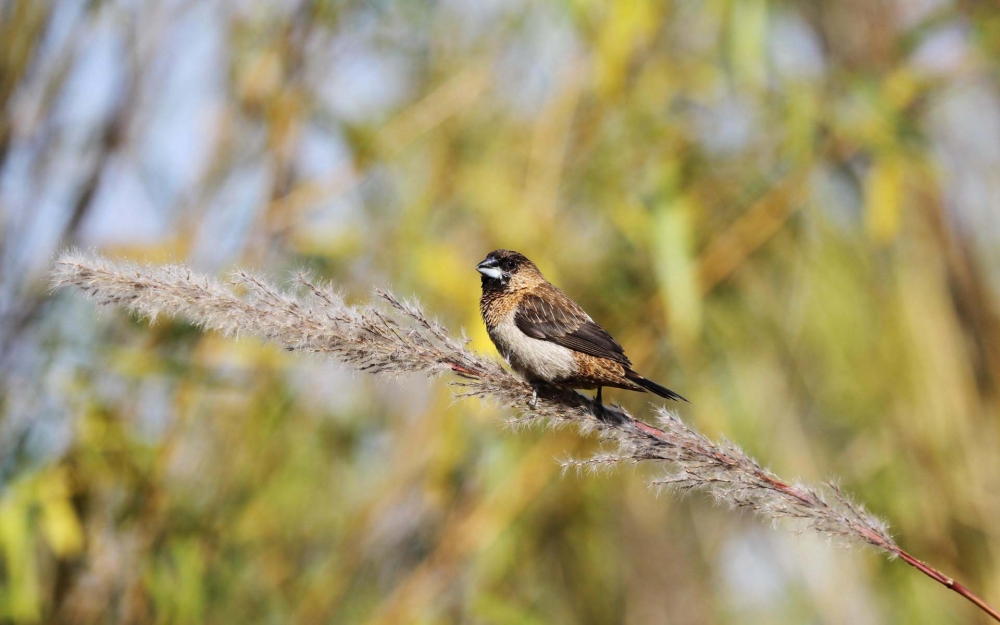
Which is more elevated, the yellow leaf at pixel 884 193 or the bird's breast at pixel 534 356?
the yellow leaf at pixel 884 193

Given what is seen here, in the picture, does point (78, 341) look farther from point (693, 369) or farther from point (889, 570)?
point (889, 570)

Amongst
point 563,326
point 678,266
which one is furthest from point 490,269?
point 678,266

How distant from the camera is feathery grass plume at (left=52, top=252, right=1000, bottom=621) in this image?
4.51 ft

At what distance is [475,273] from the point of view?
148 inches

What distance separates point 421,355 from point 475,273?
211 centimetres

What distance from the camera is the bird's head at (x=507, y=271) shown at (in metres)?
2.83

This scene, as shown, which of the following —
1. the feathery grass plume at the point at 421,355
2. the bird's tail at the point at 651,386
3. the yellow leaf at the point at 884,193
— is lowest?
the feathery grass plume at the point at 421,355

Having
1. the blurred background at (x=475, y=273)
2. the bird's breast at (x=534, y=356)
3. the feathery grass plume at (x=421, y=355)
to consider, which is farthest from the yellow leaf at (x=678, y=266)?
the feathery grass plume at (x=421, y=355)

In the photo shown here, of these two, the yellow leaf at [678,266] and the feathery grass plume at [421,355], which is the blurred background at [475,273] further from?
the feathery grass plume at [421,355]

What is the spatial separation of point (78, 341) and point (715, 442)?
2627 millimetres

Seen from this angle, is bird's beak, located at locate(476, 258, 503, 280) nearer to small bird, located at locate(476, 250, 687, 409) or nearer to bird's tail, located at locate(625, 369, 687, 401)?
small bird, located at locate(476, 250, 687, 409)

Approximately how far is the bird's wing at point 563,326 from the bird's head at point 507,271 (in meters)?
0.13

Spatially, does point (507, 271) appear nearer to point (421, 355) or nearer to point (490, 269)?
point (490, 269)

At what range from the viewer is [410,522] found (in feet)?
12.4
